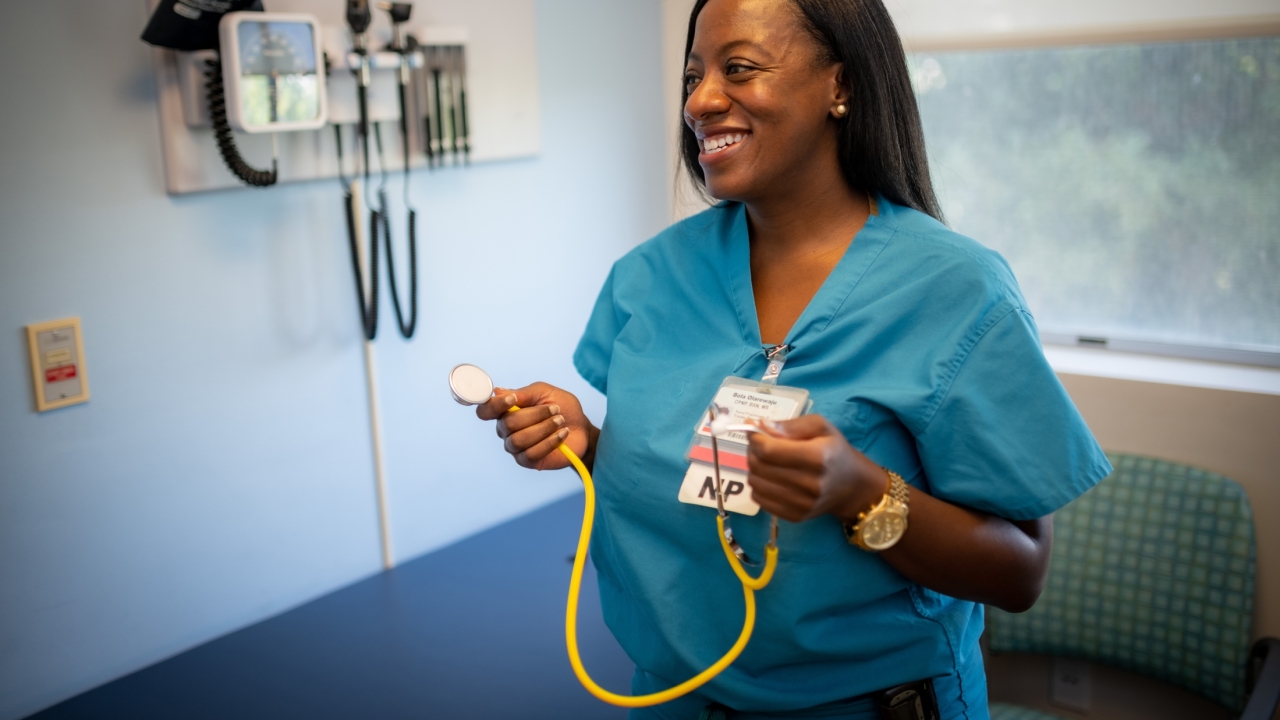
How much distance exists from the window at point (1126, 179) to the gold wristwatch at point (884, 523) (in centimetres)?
143

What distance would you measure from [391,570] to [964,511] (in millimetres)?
1577

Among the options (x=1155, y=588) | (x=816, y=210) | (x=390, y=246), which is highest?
(x=816, y=210)

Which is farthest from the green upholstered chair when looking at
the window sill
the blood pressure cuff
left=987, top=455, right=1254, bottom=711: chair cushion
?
the blood pressure cuff

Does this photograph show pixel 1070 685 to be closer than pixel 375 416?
Yes

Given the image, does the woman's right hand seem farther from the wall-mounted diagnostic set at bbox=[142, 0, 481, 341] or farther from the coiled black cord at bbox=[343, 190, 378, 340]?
the coiled black cord at bbox=[343, 190, 378, 340]

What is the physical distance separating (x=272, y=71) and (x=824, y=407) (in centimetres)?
127

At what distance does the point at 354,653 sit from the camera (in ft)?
6.17

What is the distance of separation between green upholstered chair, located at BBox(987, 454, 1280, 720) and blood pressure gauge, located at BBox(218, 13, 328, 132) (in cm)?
152

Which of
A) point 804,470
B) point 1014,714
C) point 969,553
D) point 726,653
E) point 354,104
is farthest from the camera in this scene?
point 354,104

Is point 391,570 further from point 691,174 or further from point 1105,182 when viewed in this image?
point 1105,182

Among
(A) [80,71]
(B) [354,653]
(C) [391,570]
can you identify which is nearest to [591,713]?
(B) [354,653]

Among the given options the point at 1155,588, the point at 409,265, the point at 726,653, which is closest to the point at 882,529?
the point at 726,653

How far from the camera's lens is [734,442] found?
3.34 ft

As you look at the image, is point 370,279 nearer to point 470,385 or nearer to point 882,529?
point 470,385
